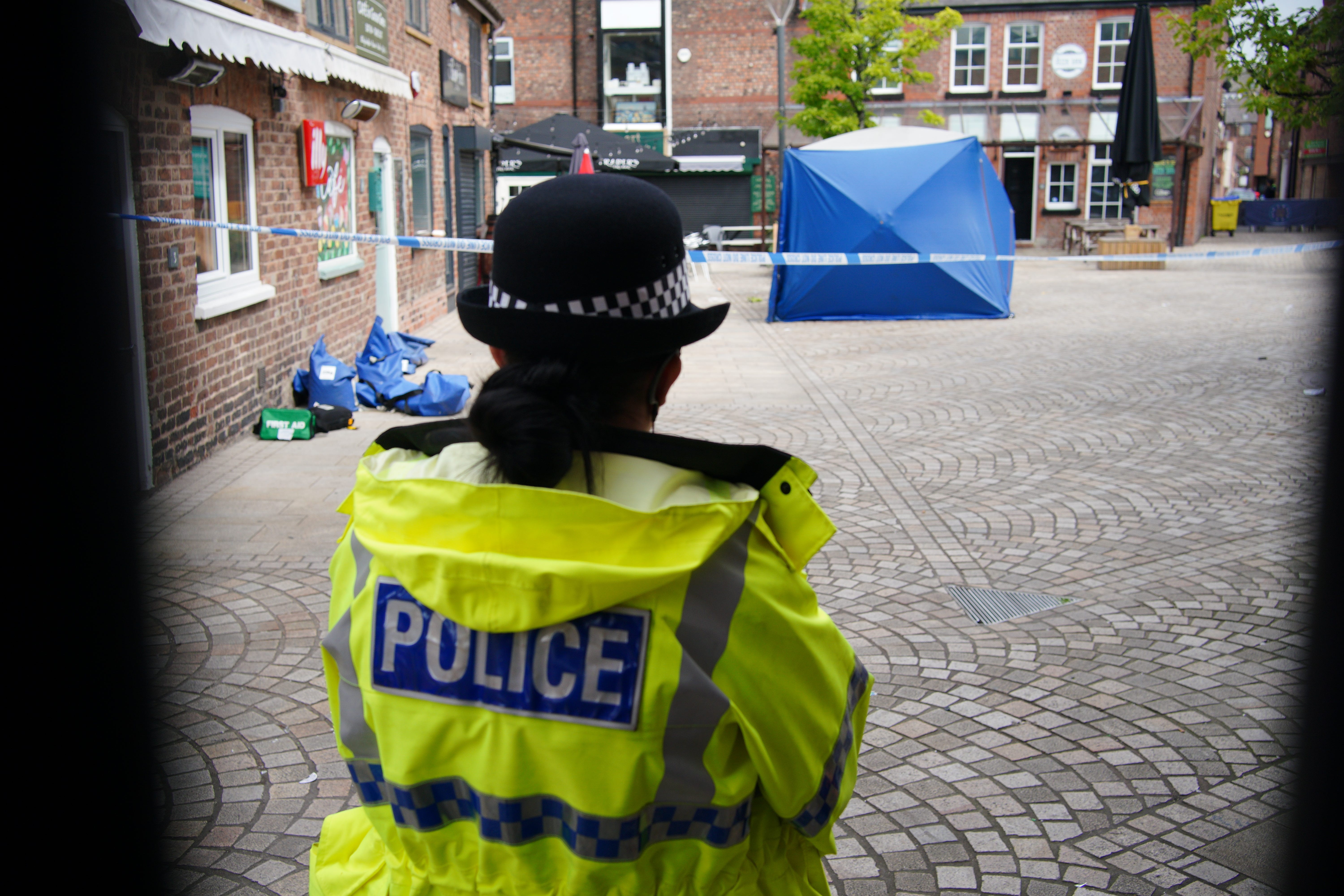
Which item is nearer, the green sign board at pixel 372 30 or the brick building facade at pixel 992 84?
the green sign board at pixel 372 30

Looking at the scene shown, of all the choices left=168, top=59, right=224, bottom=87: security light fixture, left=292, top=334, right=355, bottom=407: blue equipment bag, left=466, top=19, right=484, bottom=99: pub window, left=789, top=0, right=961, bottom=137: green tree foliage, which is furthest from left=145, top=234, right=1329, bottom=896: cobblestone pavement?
left=789, top=0, right=961, bottom=137: green tree foliage

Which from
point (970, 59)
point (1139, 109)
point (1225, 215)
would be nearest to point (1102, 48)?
point (970, 59)

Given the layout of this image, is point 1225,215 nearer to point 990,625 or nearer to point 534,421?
point 990,625

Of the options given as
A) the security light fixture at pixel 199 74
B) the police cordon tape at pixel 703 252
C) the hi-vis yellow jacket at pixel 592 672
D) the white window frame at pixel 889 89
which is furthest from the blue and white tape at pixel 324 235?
the white window frame at pixel 889 89

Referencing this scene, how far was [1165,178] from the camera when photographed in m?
31.0

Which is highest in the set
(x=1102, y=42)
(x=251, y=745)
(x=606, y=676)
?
(x=1102, y=42)

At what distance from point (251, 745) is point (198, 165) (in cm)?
519

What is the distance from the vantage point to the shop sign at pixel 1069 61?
30.9m

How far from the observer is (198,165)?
7.53m

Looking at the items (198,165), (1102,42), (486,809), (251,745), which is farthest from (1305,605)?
(1102,42)

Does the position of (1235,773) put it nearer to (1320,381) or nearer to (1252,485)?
(1320,381)

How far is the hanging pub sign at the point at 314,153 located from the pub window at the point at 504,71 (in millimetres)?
23910

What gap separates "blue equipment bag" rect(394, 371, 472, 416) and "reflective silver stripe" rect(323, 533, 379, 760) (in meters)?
7.82

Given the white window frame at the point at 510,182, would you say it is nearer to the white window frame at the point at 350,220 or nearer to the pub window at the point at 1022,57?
the pub window at the point at 1022,57
